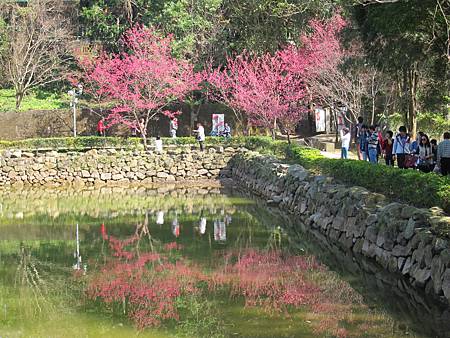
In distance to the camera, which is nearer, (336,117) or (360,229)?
(360,229)

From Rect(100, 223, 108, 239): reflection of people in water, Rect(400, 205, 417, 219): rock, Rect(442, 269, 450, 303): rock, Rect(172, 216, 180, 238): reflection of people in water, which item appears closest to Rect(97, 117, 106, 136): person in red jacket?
Rect(172, 216, 180, 238): reflection of people in water

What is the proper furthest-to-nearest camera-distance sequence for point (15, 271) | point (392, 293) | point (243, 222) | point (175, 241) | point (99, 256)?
1. point (243, 222)
2. point (175, 241)
3. point (99, 256)
4. point (15, 271)
5. point (392, 293)

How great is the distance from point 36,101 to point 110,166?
14.0m

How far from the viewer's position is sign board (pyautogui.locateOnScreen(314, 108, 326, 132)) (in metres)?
36.8

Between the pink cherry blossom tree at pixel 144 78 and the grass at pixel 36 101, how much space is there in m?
5.47

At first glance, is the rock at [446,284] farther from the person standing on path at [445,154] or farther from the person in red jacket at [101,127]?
the person in red jacket at [101,127]

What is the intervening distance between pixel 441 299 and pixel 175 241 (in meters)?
8.22

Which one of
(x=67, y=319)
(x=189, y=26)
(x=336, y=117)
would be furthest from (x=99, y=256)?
(x=189, y=26)

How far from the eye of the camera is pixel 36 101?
1734 inches

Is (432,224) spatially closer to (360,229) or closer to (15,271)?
(360,229)

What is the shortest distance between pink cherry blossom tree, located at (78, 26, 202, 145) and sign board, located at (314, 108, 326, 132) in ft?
20.8

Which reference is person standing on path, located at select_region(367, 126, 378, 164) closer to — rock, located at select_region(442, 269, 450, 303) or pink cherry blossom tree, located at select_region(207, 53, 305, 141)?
rock, located at select_region(442, 269, 450, 303)

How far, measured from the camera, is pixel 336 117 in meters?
33.0

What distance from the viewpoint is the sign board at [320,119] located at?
121ft
